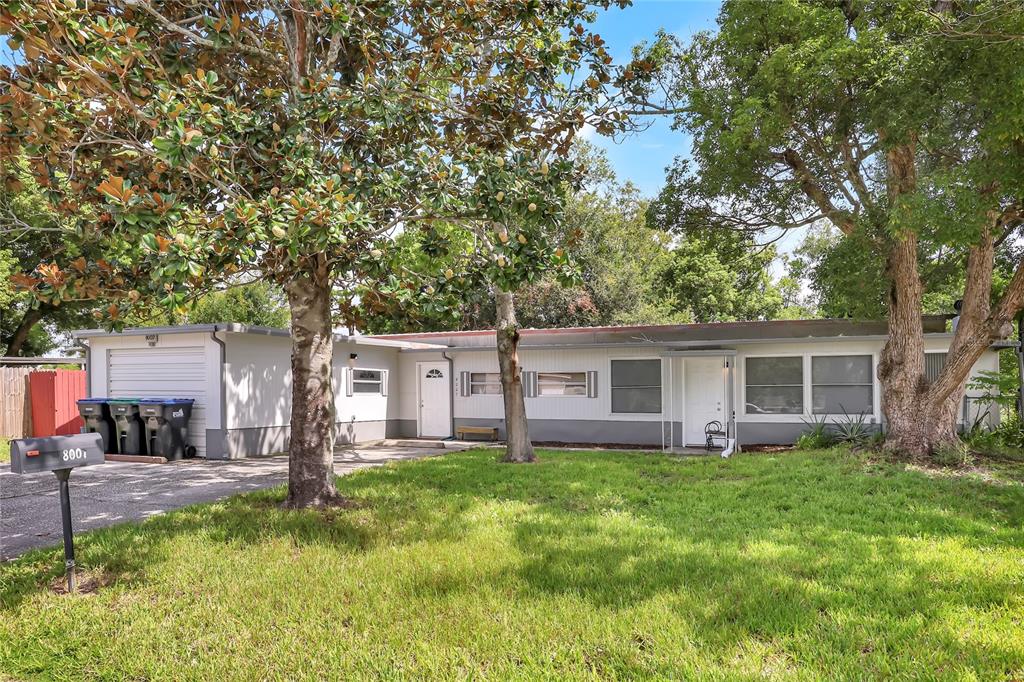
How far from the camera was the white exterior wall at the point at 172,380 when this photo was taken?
39.0 feet

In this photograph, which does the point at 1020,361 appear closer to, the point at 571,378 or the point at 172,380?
the point at 571,378

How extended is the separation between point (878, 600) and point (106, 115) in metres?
7.31

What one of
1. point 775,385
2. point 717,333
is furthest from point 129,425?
point 775,385

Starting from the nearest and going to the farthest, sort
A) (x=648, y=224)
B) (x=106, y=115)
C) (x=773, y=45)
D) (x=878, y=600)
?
(x=878, y=600), (x=106, y=115), (x=773, y=45), (x=648, y=224)

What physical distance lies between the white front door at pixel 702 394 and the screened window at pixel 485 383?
4503 mm

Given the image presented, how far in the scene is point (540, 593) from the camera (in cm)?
436

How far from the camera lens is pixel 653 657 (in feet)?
11.3

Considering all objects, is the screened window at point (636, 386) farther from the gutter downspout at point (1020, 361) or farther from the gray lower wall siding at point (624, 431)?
the gutter downspout at point (1020, 361)

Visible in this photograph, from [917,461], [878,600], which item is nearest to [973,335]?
[917,461]

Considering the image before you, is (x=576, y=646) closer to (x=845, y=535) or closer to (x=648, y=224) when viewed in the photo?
(x=845, y=535)

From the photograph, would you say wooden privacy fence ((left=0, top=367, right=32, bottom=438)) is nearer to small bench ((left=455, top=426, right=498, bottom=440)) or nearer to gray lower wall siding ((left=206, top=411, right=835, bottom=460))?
gray lower wall siding ((left=206, top=411, right=835, bottom=460))

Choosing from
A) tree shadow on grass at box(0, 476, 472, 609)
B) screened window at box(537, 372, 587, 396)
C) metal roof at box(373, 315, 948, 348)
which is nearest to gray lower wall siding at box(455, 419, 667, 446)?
screened window at box(537, 372, 587, 396)

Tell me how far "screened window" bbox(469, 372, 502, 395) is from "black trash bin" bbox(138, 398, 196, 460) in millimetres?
6360

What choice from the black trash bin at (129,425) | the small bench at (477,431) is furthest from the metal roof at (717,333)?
the black trash bin at (129,425)
